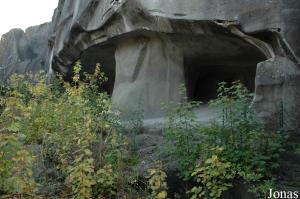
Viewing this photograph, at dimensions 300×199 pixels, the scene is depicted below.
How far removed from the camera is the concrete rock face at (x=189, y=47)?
5574 mm

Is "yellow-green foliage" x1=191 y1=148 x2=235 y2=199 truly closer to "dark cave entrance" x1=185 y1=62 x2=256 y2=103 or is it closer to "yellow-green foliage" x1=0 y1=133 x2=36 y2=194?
"yellow-green foliage" x1=0 y1=133 x2=36 y2=194

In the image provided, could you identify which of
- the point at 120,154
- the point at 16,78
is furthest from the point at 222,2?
the point at 16,78

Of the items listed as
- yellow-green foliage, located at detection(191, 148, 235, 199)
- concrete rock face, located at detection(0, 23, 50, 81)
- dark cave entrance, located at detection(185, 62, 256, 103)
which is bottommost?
yellow-green foliage, located at detection(191, 148, 235, 199)

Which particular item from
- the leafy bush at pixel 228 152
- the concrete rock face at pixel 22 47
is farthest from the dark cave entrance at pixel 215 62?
the concrete rock face at pixel 22 47

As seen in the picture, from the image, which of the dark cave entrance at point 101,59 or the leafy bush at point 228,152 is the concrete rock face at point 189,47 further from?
the leafy bush at point 228,152

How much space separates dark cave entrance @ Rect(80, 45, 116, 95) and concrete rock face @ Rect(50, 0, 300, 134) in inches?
0.8

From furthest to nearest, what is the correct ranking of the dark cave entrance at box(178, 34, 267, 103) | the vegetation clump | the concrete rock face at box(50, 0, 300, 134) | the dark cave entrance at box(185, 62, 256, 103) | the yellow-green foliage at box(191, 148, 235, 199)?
the dark cave entrance at box(185, 62, 256, 103)
the dark cave entrance at box(178, 34, 267, 103)
the concrete rock face at box(50, 0, 300, 134)
the yellow-green foliage at box(191, 148, 235, 199)
the vegetation clump

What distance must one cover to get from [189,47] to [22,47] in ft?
43.9

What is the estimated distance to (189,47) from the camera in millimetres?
7320

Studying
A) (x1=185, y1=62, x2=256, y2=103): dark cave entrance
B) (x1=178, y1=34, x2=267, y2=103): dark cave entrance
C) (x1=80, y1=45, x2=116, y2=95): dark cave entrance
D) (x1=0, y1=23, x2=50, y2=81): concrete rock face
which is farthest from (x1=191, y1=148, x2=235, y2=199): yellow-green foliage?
(x1=0, y1=23, x2=50, y2=81): concrete rock face

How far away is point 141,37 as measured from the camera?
7645mm

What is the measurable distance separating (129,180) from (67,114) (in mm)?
1461

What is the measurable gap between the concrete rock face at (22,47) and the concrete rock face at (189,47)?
853cm

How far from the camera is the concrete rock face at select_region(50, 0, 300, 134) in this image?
219 inches
